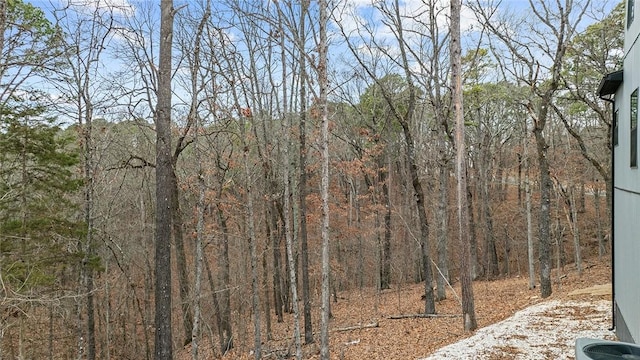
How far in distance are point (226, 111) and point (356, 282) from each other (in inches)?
660

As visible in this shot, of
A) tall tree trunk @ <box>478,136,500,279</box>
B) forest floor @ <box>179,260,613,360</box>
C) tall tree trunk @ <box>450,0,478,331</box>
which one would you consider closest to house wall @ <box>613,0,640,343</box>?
forest floor @ <box>179,260,613,360</box>

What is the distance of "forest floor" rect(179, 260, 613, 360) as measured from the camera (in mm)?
7250

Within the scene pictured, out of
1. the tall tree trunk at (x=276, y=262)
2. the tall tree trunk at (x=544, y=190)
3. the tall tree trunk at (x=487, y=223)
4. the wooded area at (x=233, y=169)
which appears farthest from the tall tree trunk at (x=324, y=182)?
the tall tree trunk at (x=487, y=223)

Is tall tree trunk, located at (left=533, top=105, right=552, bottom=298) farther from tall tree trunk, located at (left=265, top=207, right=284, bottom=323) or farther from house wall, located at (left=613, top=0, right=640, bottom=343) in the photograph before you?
tall tree trunk, located at (left=265, top=207, right=284, bottom=323)

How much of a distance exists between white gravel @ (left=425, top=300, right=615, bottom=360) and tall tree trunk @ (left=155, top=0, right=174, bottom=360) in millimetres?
4493

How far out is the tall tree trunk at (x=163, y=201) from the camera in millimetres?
7387

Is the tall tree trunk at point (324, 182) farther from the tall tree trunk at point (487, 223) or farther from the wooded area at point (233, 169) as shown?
the tall tree trunk at point (487, 223)

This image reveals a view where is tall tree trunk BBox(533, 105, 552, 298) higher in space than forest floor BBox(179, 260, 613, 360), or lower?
higher

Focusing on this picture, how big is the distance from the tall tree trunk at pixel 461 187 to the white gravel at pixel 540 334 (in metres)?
0.81

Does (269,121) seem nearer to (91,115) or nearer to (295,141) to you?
(295,141)

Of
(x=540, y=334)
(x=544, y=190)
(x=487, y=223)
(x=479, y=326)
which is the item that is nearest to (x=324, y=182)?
(x=540, y=334)

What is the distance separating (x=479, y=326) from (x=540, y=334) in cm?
290

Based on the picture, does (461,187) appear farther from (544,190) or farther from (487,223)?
Answer: (487,223)

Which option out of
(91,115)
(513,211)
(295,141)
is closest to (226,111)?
(91,115)
